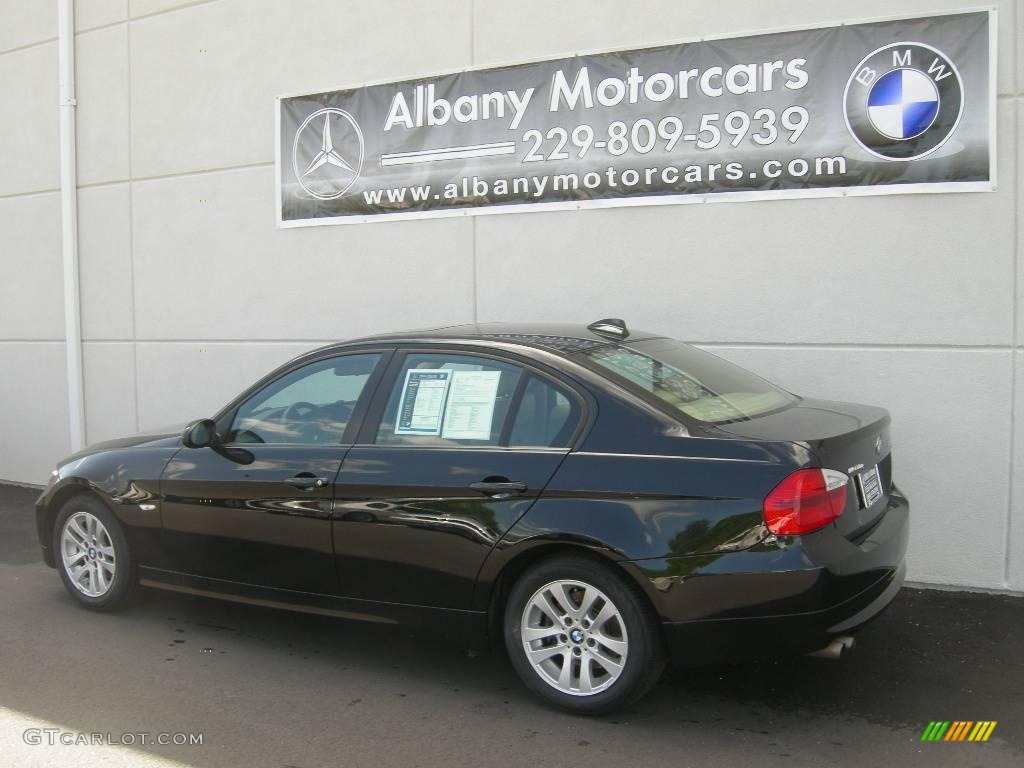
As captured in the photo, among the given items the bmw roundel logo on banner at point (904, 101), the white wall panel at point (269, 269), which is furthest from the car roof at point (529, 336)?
the white wall panel at point (269, 269)

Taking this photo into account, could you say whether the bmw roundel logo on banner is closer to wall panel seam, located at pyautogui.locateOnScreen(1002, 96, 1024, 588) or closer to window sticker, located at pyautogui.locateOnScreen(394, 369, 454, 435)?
wall panel seam, located at pyautogui.locateOnScreen(1002, 96, 1024, 588)

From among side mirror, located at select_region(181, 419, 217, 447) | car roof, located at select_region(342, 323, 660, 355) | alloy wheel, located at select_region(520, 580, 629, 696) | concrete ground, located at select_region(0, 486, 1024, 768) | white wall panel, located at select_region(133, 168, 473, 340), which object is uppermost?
white wall panel, located at select_region(133, 168, 473, 340)

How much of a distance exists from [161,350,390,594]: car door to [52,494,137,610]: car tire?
409mm

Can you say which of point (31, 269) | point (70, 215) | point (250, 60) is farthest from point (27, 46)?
point (250, 60)

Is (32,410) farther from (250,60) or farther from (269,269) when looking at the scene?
(250,60)

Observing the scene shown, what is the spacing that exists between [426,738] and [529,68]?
15.9 ft

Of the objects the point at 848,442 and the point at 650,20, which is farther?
the point at 650,20

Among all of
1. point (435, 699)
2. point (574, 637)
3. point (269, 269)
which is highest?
point (269, 269)

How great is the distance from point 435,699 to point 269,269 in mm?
5020

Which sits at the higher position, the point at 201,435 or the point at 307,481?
the point at 201,435

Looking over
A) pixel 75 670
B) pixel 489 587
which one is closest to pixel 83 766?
pixel 75 670

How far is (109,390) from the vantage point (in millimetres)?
9516

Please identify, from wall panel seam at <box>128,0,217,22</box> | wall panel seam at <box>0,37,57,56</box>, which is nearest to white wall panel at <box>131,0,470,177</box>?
wall panel seam at <box>128,0,217,22</box>

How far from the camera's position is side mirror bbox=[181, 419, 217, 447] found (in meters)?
5.13
